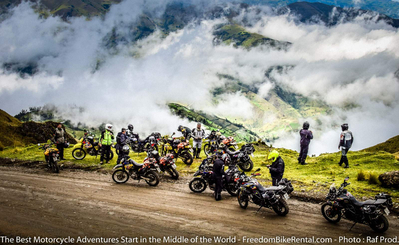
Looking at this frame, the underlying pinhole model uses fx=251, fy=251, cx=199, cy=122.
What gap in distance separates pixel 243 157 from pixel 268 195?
5.18 metres

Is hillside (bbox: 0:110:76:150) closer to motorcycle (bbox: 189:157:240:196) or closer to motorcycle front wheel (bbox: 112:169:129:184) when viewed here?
motorcycle front wheel (bbox: 112:169:129:184)

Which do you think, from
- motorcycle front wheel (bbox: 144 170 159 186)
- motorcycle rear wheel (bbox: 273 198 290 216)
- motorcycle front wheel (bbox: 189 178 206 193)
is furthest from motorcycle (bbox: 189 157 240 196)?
motorcycle rear wheel (bbox: 273 198 290 216)

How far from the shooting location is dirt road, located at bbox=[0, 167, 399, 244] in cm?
699

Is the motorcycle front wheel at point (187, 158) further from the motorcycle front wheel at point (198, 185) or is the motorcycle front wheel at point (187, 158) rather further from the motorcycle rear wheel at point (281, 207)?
the motorcycle rear wheel at point (281, 207)

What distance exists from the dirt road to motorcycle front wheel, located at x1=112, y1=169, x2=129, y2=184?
0.93 m

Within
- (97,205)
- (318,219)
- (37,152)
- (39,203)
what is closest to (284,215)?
(318,219)

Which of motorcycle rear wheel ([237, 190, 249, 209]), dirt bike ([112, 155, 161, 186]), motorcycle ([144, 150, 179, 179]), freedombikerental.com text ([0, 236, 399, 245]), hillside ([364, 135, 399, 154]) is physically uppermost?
hillside ([364, 135, 399, 154])

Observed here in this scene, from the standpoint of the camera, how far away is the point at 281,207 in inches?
328

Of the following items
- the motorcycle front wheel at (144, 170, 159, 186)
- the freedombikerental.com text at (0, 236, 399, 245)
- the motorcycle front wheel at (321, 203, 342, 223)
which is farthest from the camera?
the motorcycle front wheel at (144, 170, 159, 186)

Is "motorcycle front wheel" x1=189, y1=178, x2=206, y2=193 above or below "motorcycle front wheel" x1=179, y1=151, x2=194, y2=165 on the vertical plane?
below

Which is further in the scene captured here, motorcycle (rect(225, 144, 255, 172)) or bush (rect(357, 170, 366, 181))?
motorcycle (rect(225, 144, 255, 172))

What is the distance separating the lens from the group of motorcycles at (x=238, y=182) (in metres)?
6.99

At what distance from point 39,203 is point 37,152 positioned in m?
15.0

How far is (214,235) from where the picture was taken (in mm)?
6945
